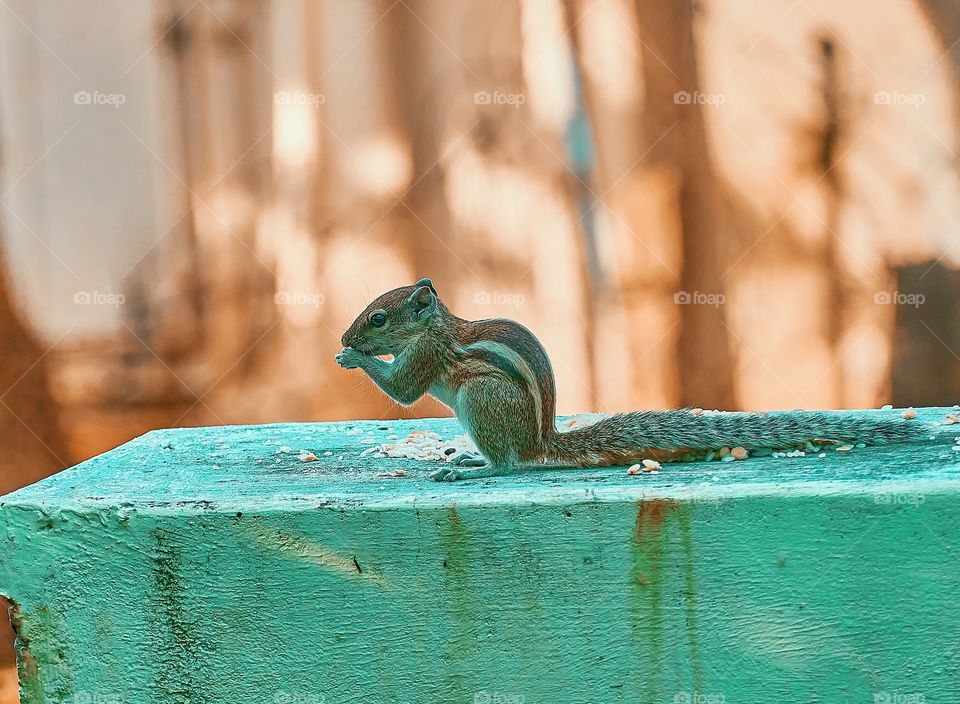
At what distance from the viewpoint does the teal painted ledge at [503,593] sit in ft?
6.34

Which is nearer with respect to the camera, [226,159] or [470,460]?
[470,460]

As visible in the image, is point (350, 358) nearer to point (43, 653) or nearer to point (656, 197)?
point (43, 653)

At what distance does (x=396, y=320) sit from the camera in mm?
2459

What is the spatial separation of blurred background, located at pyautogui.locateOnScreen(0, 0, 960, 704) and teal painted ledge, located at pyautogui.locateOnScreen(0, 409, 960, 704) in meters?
2.55

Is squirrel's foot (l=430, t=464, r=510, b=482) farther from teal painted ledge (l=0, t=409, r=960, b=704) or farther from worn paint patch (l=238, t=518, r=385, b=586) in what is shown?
worn paint patch (l=238, t=518, r=385, b=586)

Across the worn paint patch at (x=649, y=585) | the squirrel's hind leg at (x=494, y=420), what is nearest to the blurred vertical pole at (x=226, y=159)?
the squirrel's hind leg at (x=494, y=420)

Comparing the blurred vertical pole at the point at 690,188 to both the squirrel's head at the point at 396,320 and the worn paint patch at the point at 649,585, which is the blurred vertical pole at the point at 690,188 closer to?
the squirrel's head at the point at 396,320

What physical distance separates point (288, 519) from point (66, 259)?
123 inches

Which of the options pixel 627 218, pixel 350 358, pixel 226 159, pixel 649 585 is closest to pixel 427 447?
pixel 350 358

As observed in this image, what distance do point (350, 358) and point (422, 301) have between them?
9.3 inches

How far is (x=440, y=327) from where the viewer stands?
2.45 meters

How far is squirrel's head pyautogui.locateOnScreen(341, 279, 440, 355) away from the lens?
2451 mm

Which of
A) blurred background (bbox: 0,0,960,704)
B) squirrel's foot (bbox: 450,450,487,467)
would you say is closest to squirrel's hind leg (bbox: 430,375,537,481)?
squirrel's foot (bbox: 450,450,487,467)

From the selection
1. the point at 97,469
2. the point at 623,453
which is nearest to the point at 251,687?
the point at 97,469
